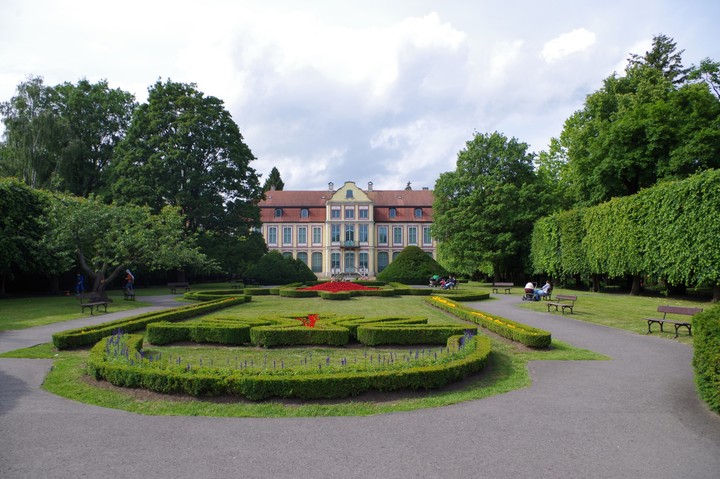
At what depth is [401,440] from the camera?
538 cm

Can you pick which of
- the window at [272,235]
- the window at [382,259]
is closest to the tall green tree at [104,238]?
the window at [272,235]

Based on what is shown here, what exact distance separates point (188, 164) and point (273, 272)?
11.0 metres

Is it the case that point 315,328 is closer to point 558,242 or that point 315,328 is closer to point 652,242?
point 652,242

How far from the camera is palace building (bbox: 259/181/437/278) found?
62.9 m

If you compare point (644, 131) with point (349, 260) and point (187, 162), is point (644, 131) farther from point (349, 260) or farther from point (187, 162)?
point (349, 260)

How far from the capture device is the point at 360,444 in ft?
17.2

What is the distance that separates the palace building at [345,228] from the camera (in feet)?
206

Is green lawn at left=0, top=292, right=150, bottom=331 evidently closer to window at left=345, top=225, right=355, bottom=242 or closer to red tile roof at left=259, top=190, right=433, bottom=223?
red tile roof at left=259, top=190, right=433, bottom=223

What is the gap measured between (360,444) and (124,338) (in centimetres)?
743

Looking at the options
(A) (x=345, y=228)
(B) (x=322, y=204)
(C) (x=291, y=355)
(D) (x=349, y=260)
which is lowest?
(C) (x=291, y=355)

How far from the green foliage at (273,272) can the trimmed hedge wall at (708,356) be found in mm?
32355

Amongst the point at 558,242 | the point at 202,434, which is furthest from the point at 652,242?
the point at 202,434

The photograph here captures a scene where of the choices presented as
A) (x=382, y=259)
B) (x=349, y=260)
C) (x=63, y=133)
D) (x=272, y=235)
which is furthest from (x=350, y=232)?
(x=63, y=133)

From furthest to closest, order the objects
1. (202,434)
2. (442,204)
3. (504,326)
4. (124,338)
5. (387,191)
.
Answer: (387,191) < (442,204) < (504,326) < (124,338) < (202,434)
